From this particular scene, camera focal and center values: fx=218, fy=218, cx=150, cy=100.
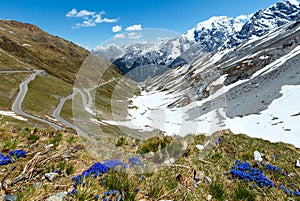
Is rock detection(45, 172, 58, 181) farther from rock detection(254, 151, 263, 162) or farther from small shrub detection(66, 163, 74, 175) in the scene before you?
rock detection(254, 151, 263, 162)

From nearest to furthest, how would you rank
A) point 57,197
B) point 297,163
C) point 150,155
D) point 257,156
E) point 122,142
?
point 57,197 → point 150,155 → point 257,156 → point 297,163 → point 122,142

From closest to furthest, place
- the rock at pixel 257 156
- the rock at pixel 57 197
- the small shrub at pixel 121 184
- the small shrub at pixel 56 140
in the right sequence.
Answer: the rock at pixel 57 197 → the small shrub at pixel 121 184 → the small shrub at pixel 56 140 → the rock at pixel 257 156

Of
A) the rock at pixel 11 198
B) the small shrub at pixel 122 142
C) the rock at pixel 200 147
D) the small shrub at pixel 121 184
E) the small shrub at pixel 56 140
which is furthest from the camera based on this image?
the small shrub at pixel 122 142

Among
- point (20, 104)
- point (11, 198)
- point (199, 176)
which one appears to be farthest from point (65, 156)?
point (20, 104)

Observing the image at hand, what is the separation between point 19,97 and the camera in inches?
3656

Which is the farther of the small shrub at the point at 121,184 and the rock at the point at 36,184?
the small shrub at the point at 121,184

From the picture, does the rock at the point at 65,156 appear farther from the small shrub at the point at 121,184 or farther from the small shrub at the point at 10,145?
the small shrub at the point at 121,184

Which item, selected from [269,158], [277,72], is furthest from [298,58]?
[269,158]

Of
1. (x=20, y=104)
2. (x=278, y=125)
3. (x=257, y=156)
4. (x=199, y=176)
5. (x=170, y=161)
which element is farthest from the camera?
(x=20, y=104)

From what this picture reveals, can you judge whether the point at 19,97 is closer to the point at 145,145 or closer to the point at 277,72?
the point at 145,145

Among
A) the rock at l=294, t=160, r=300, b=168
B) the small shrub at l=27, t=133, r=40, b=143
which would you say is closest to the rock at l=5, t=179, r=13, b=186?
the small shrub at l=27, t=133, r=40, b=143

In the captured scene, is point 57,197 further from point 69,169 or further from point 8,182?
point 8,182

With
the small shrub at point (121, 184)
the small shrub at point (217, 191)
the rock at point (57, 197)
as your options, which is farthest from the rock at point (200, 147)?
the rock at point (57, 197)

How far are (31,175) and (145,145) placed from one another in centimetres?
476
